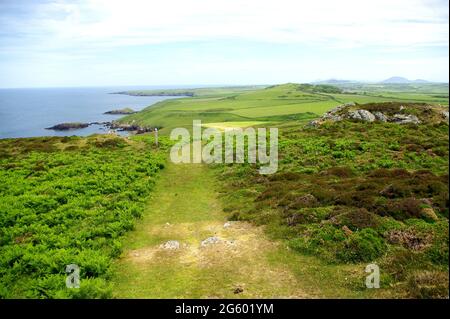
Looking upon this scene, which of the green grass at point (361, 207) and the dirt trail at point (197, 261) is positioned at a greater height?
the green grass at point (361, 207)

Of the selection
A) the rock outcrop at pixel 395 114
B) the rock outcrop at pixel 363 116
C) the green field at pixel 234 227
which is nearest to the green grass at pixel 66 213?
the green field at pixel 234 227

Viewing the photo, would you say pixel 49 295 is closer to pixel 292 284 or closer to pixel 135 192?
pixel 292 284

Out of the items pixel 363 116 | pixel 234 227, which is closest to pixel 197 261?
pixel 234 227

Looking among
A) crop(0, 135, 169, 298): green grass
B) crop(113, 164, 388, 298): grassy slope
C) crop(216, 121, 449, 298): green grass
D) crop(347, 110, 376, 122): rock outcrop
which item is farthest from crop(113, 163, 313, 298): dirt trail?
crop(347, 110, 376, 122): rock outcrop

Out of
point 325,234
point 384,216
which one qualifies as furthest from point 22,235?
point 384,216

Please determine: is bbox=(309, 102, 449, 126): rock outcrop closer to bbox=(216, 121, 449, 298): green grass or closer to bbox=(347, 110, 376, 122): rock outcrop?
bbox=(347, 110, 376, 122): rock outcrop

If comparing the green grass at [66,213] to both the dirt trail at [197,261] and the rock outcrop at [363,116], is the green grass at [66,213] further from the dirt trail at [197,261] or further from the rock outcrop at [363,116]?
the rock outcrop at [363,116]

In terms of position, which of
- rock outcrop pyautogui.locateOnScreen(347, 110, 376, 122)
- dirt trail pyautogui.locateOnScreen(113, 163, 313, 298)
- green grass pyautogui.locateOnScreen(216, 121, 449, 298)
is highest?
rock outcrop pyautogui.locateOnScreen(347, 110, 376, 122)

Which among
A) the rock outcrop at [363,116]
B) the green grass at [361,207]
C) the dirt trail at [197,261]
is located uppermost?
the rock outcrop at [363,116]
